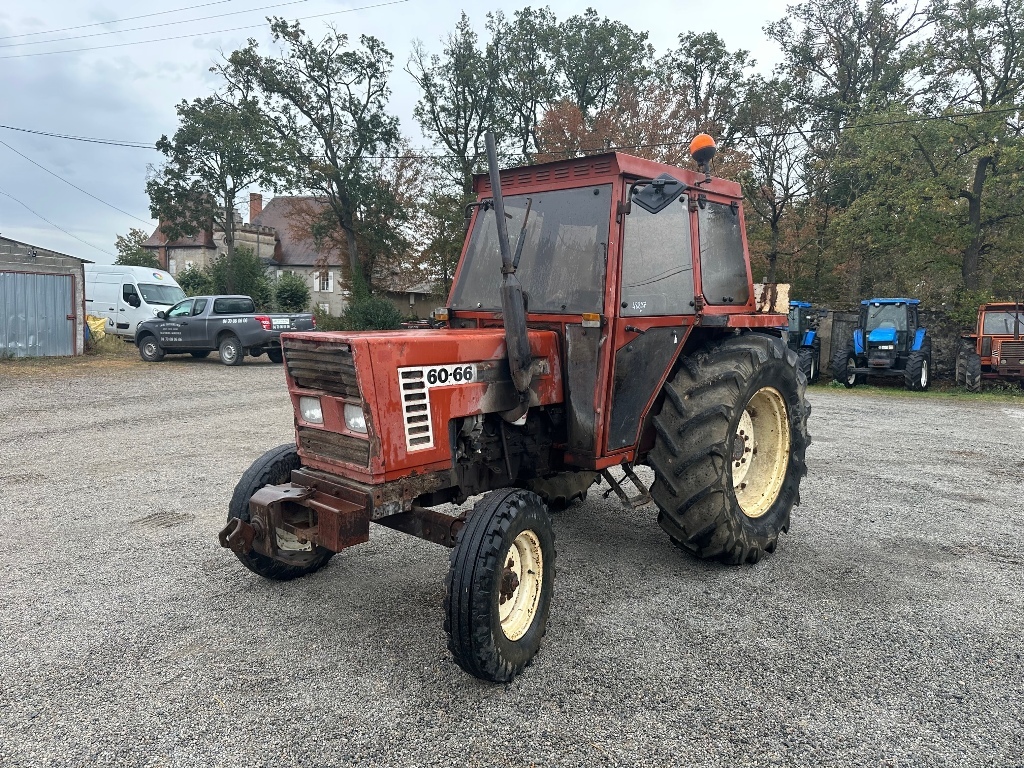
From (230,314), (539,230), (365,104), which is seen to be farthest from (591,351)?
(365,104)

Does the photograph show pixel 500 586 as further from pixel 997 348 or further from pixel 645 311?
pixel 997 348

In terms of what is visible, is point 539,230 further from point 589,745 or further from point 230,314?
point 230,314

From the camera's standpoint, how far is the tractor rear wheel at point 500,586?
270 cm

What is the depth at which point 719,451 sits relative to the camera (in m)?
3.76

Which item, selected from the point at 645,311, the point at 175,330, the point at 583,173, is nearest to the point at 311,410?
the point at 645,311

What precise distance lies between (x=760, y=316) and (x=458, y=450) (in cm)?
252

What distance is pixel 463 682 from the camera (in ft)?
9.48

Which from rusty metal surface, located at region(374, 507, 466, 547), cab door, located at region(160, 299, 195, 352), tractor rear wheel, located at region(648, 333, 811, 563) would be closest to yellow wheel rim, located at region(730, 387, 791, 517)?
tractor rear wheel, located at region(648, 333, 811, 563)

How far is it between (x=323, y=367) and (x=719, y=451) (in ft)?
7.23

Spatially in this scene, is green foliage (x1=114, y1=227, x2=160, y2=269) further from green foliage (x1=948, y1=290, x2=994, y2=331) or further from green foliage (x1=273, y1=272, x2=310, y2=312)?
green foliage (x1=948, y1=290, x2=994, y2=331)

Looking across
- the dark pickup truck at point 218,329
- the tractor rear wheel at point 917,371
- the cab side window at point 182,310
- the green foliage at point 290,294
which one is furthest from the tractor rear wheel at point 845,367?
the green foliage at point 290,294

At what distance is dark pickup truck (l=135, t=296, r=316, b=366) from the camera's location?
16266 millimetres

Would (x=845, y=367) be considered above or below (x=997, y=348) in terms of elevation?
below

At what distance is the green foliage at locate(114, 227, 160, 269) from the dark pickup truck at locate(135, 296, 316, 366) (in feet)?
109
